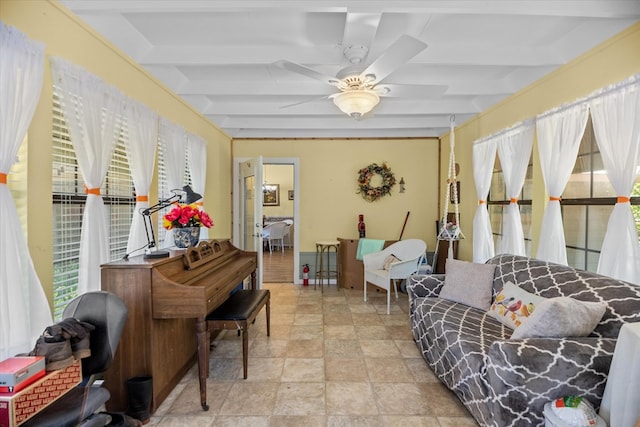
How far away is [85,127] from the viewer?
2.04 m

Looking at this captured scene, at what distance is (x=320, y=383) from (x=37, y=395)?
5.53 ft

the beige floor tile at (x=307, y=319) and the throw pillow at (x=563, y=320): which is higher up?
the throw pillow at (x=563, y=320)

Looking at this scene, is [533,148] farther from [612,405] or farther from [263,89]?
[263,89]

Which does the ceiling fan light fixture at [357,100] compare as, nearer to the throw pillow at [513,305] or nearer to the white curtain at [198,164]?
the throw pillow at [513,305]

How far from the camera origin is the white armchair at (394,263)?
4082mm

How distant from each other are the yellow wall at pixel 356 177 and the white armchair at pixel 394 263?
99 cm

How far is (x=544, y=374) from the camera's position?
156 cm

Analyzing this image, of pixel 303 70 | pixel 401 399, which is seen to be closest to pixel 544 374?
pixel 401 399

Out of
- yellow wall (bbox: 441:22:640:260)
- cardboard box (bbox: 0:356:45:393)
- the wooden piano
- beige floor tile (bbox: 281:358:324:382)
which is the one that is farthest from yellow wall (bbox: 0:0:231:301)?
yellow wall (bbox: 441:22:640:260)

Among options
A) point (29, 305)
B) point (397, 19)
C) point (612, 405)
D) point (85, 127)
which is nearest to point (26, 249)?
point (29, 305)

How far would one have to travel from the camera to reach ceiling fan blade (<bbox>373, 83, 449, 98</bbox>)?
7.88 ft

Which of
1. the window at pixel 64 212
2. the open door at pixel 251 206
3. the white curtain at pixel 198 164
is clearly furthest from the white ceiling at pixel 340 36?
the open door at pixel 251 206

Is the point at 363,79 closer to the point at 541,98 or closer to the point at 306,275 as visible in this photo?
the point at 541,98

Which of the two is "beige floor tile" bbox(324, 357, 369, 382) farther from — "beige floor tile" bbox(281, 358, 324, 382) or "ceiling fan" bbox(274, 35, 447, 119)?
"ceiling fan" bbox(274, 35, 447, 119)
